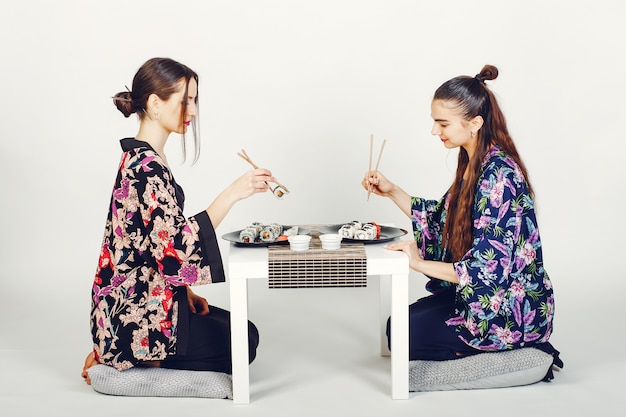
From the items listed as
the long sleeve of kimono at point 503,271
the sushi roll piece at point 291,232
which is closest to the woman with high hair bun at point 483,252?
the long sleeve of kimono at point 503,271

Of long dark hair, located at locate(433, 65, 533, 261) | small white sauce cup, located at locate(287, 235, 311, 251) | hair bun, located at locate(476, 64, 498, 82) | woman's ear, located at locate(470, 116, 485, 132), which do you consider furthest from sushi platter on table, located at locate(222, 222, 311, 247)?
hair bun, located at locate(476, 64, 498, 82)

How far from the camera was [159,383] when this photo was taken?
10.2ft

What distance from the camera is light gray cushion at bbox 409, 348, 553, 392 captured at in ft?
10.2

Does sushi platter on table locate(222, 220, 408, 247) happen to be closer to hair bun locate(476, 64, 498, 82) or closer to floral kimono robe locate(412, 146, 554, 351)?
floral kimono robe locate(412, 146, 554, 351)

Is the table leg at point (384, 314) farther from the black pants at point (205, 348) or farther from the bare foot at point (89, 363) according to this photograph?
the bare foot at point (89, 363)

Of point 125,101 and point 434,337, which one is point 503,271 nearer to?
point 434,337

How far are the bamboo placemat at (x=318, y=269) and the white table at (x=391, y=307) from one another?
0.10ft

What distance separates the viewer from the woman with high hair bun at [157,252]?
303cm

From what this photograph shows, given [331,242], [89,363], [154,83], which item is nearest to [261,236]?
[331,242]

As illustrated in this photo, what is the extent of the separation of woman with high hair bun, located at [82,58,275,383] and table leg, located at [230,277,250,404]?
0.12m
